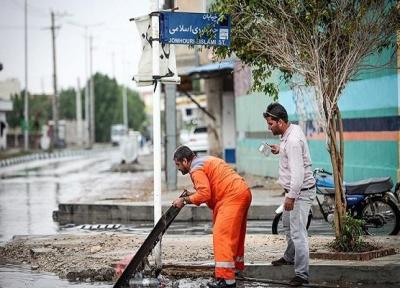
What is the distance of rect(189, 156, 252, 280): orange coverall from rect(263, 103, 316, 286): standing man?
510mm

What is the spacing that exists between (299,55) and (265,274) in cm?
272

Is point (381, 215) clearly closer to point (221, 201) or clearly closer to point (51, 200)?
point (221, 201)

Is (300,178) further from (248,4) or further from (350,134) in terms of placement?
(350,134)

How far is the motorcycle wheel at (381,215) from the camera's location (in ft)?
41.1

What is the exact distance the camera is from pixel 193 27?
1031 centimetres

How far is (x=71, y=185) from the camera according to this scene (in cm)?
2911

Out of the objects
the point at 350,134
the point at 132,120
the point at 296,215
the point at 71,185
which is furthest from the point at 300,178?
the point at 132,120

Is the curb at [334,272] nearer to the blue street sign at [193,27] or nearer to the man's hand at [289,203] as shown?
the man's hand at [289,203]

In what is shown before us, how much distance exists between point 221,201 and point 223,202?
28 millimetres

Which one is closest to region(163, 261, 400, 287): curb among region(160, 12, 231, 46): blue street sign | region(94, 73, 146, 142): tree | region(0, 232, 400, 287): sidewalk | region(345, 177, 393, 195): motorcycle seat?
region(0, 232, 400, 287): sidewalk

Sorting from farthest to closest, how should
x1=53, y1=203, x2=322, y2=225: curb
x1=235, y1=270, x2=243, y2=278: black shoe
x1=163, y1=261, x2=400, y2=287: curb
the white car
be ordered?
the white car < x1=53, y1=203, x2=322, y2=225: curb < x1=235, y1=270, x2=243, y2=278: black shoe < x1=163, y1=261, x2=400, y2=287: curb

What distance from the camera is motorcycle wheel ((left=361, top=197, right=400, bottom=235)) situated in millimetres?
12523

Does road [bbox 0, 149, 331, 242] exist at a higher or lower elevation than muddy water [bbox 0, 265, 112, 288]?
lower

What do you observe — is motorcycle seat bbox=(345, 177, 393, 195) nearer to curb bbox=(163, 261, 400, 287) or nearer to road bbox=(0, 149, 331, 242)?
road bbox=(0, 149, 331, 242)
